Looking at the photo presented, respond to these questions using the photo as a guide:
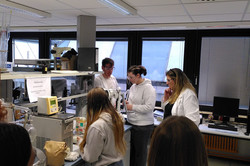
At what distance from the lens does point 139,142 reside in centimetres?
296

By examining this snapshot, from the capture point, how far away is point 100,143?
183 cm

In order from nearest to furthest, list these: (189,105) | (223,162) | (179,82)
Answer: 1. (189,105)
2. (179,82)
3. (223,162)

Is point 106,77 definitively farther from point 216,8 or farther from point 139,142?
point 216,8

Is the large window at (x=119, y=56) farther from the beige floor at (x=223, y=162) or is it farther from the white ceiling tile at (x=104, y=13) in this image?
the beige floor at (x=223, y=162)

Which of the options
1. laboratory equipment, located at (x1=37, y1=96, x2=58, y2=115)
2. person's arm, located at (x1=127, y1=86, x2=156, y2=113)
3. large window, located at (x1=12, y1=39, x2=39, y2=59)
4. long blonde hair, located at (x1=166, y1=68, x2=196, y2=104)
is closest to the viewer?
laboratory equipment, located at (x1=37, y1=96, x2=58, y2=115)

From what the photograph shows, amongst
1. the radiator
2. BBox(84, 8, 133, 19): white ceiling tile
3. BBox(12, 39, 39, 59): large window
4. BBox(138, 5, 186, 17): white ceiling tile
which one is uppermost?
BBox(84, 8, 133, 19): white ceiling tile

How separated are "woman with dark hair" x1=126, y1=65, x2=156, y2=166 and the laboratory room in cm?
1

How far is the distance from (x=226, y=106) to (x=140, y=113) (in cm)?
193

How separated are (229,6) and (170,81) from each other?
3.55 feet

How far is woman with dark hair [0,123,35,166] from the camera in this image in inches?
26.5

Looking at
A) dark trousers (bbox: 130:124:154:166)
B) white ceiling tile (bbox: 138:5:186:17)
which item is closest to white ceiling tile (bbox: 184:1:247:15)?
white ceiling tile (bbox: 138:5:186:17)

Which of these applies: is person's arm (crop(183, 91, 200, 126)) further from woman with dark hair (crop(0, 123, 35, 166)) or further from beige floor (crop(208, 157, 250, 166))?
beige floor (crop(208, 157, 250, 166))

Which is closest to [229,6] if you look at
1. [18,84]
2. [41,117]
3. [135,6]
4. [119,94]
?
[135,6]

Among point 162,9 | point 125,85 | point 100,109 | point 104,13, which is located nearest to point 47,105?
point 100,109
